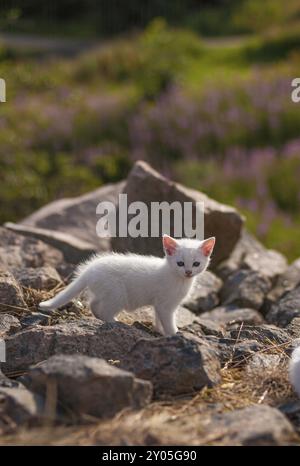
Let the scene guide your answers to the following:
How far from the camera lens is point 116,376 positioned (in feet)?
12.3

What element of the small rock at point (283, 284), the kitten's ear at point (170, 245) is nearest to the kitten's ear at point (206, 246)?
the kitten's ear at point (170, 245)

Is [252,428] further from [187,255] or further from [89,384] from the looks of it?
[187,255]

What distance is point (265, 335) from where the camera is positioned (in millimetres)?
5406

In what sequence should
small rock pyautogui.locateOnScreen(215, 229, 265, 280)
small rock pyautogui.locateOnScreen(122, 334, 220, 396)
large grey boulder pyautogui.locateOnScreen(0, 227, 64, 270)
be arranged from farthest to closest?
small rock pyautogui.locateOnScreen(215, 229, 265, 280), large grey boulder pyautogui.locateOnScreen(0, 227, 64, 270), small rock pyautogui.locateOnScreen(122, 334, 220, 396)

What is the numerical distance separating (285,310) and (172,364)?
2.53 metres

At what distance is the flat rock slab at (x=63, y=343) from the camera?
4.61 m

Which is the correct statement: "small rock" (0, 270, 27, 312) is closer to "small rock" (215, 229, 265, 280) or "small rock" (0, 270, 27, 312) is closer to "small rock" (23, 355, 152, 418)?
"small rock" (23, 355, 152, 418)

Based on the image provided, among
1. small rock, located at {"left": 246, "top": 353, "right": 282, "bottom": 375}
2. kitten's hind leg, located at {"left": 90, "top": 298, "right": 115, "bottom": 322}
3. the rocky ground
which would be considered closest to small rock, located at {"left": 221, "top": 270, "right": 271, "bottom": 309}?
the rocky ground

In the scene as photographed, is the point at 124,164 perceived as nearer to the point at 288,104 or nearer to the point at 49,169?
the point at 49,169

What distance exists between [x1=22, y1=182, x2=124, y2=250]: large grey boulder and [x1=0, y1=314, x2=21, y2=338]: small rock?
3.33 m

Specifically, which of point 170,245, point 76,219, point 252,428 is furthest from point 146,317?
point 76,219

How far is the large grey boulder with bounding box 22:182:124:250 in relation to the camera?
28.7ft
